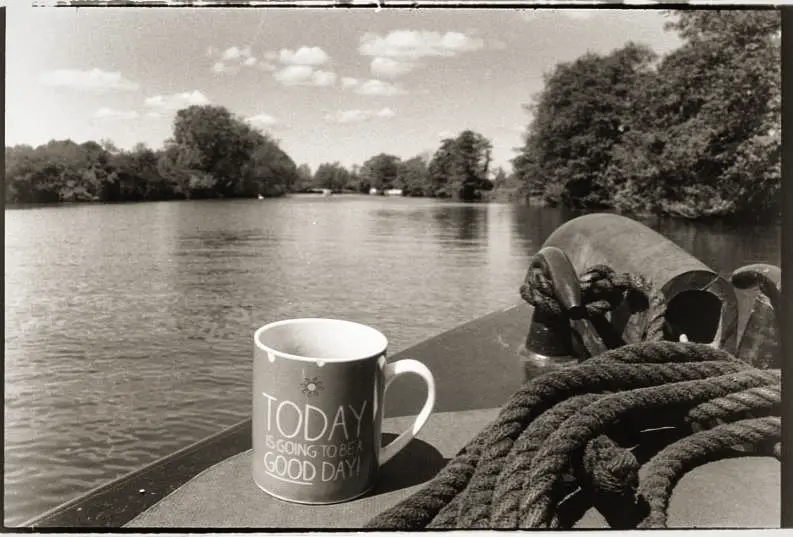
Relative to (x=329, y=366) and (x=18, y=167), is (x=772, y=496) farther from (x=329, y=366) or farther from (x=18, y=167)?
(x=18, y=167)

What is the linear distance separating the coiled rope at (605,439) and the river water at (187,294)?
49 cm

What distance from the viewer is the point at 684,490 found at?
107 centimetres

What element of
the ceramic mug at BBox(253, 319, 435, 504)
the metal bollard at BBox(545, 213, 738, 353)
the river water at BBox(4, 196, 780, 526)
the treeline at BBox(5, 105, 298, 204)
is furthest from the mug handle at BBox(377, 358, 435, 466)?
the treeline at BBox(5, 105, 298, 204)

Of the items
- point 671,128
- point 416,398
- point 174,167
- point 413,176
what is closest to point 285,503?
point 416,398

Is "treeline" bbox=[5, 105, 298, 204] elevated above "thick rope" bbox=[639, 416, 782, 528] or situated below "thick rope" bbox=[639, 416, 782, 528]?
above

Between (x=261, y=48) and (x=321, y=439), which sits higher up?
(x=261, y=48)

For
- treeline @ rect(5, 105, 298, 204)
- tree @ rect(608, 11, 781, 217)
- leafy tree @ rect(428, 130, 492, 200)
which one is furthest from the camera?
leafy tree @ rect(428, 130, 492, 200)

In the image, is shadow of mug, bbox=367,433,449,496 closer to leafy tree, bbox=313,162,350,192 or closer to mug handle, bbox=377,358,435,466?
mug handle, bbox=377,358,435,466

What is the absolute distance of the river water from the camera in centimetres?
199

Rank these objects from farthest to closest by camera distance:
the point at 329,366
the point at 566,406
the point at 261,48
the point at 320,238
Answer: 1. the point at 320,238
2. the point at 261,48
3. the point at 566,406
4. the point at 329,366

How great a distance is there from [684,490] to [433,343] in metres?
1.49

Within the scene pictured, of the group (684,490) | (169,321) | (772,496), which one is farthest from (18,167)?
(169,321)

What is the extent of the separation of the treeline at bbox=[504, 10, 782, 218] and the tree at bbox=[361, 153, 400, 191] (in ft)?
2.49

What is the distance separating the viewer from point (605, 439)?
3.29 feet
